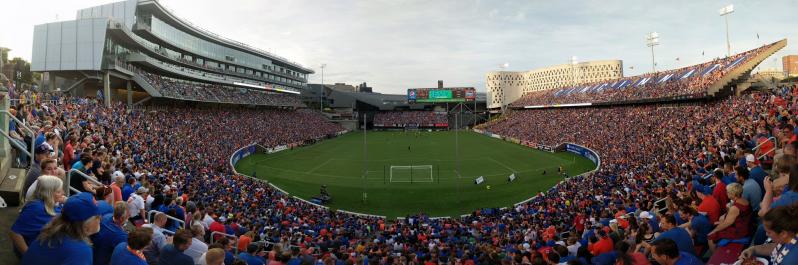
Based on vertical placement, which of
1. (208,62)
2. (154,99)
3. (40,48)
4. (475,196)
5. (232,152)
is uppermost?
(208,62)

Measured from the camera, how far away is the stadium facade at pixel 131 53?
1412 inches

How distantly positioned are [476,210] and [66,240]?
22.3 meters

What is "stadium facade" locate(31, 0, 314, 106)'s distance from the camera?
3588cm

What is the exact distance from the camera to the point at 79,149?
1297 centimetres

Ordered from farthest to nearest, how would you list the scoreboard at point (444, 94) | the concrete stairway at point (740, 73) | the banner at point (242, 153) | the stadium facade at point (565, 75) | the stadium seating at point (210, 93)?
the stadium facade at point (565, 75), the scoreboard at point (444, 94), the stadium seating at point (210, 93), the banner at point (242, 153), the concrete stairway at point (740, 73)

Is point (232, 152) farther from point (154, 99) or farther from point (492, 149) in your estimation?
point (492, 149)

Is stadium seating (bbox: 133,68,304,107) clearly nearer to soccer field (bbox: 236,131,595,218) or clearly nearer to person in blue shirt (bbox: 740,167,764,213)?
soccer field (bbox: 236,131,595,218)

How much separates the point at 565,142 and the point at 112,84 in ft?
175

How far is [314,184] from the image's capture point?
32.6 m

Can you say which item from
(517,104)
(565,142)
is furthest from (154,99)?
(517,104)

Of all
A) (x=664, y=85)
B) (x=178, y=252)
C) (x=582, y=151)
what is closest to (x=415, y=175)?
(x=582, y=151)

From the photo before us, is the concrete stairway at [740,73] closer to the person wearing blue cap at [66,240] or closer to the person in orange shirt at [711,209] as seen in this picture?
the person in orange shirt at [711,209]

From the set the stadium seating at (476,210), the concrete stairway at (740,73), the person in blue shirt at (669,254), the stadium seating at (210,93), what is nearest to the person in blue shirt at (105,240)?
the stadium seating at (476,210)

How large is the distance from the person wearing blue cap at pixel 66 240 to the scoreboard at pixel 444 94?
289 ft
